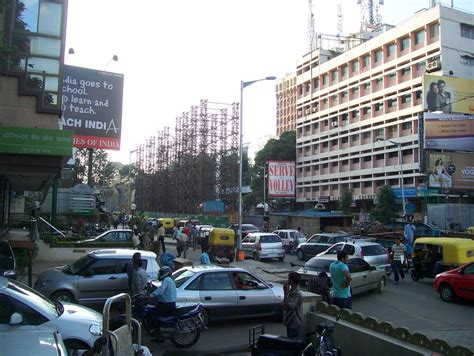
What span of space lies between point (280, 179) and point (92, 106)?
29.4 meters

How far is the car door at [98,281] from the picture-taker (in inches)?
466

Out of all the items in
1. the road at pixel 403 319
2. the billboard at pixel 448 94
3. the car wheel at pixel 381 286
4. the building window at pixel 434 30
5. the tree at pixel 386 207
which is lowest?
the road at pixel 403 319

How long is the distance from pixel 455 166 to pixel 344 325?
4230cm

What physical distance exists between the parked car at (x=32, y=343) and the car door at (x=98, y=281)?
6346mm

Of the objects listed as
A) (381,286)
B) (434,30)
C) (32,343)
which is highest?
(434,30)

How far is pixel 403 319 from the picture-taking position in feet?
39.8

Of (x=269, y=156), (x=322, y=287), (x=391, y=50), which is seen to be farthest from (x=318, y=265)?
(x=269, y=156)

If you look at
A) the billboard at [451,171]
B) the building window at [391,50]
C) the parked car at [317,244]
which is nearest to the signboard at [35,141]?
the parked car at [317,244]

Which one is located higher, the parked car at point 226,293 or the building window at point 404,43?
the building window at point 404,43

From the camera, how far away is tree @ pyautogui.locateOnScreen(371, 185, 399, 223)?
172ft

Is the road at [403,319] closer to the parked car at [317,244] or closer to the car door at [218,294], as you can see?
the car door at [218,294]

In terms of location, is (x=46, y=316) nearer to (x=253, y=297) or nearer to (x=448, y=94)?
(x=253, y=297)

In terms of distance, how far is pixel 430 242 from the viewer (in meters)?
18.4

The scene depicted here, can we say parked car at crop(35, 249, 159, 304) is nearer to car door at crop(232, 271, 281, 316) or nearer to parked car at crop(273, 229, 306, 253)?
car door at crop(232, 271, 281, 316)
